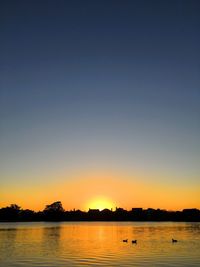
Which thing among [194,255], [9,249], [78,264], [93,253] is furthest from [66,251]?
[194,255]

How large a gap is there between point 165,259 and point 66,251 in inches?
622

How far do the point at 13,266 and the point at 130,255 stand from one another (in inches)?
658

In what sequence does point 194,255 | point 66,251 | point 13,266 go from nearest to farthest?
point 13,266
point 194,255
point 66,251

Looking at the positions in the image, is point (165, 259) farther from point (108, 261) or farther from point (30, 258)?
point (30, 258)

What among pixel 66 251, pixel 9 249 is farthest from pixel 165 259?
pixel 9 249

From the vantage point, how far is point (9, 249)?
197ft

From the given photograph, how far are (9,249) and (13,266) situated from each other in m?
17.4

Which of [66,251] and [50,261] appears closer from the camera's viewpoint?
[50,261]

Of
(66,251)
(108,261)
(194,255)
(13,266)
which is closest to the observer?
(13,266)

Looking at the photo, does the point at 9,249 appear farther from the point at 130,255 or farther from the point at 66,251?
the point at 130,255

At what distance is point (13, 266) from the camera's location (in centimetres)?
4350

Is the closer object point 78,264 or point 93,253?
→ point 78,264

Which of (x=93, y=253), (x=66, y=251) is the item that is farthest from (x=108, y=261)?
(x=66, y=251)

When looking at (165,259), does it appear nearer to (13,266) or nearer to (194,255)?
(194,255)
